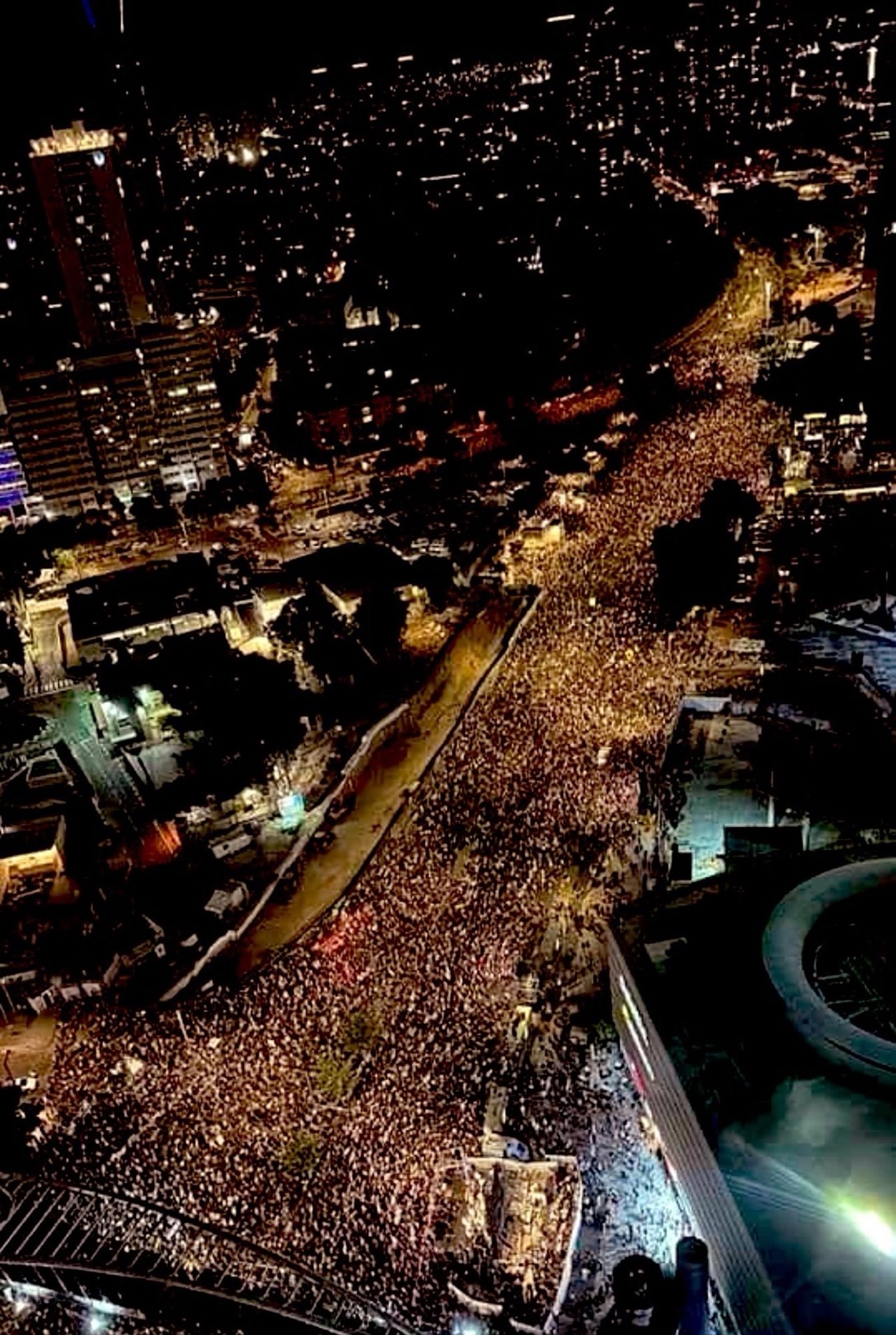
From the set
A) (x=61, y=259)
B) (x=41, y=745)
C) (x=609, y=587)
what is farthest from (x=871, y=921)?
(x=61, y=259)

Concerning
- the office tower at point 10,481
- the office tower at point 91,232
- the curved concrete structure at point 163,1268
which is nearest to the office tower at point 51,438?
the office tower at point 10,481

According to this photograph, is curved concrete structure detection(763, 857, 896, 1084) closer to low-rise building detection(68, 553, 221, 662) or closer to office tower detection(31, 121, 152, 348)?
low-rise building detection(68, 553, 221, 662)

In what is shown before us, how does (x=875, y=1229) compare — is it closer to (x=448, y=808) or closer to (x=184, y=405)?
(x=448, y=808)

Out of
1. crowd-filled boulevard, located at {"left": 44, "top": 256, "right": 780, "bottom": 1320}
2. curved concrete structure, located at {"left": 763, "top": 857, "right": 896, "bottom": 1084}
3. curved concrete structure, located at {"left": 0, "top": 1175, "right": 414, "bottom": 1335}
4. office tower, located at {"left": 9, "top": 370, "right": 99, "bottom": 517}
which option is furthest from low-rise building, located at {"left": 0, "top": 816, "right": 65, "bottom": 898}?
office tower, located at {"left": 9, "top": 370, "right": 99, "bottom": 517}

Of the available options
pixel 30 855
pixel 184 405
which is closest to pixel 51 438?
pixel 184 405

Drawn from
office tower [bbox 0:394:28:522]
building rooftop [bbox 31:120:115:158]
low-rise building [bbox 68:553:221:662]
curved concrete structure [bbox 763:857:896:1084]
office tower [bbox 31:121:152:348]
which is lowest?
curved concrete structure [bbox 763:857:896:1084]

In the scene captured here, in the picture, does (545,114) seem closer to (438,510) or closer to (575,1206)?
(438,510)
